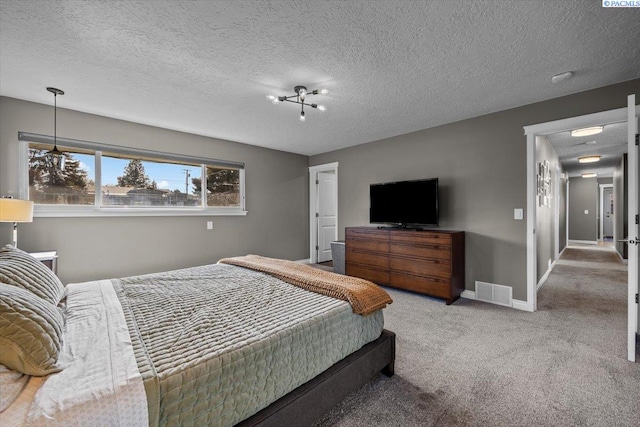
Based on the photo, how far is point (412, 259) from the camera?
3695 millimetres

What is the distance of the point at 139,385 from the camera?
0.94m

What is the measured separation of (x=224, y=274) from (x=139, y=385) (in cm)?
153

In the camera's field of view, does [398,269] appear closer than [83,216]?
No

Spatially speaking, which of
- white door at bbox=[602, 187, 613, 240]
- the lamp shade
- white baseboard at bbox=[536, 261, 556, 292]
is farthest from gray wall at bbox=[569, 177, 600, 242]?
the lamp shade

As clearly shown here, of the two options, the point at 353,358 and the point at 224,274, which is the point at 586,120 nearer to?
the point at 353,358

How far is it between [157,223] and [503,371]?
4312mm

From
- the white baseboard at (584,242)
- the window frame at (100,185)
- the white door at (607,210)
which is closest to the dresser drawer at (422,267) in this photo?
the window frame at (100,185)

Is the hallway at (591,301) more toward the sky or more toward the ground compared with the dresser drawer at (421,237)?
more toward the ground

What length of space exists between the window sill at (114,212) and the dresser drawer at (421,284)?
9.38 feet

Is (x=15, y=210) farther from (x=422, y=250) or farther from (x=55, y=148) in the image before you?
(x=422, y=250)

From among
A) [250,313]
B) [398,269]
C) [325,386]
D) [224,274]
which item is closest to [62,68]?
[224,274]

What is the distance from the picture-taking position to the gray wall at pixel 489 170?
3066mm

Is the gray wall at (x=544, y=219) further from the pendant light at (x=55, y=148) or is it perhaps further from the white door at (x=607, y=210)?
the white door at (x=607, y=210)

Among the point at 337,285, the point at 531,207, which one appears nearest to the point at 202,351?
the point at 337,285
